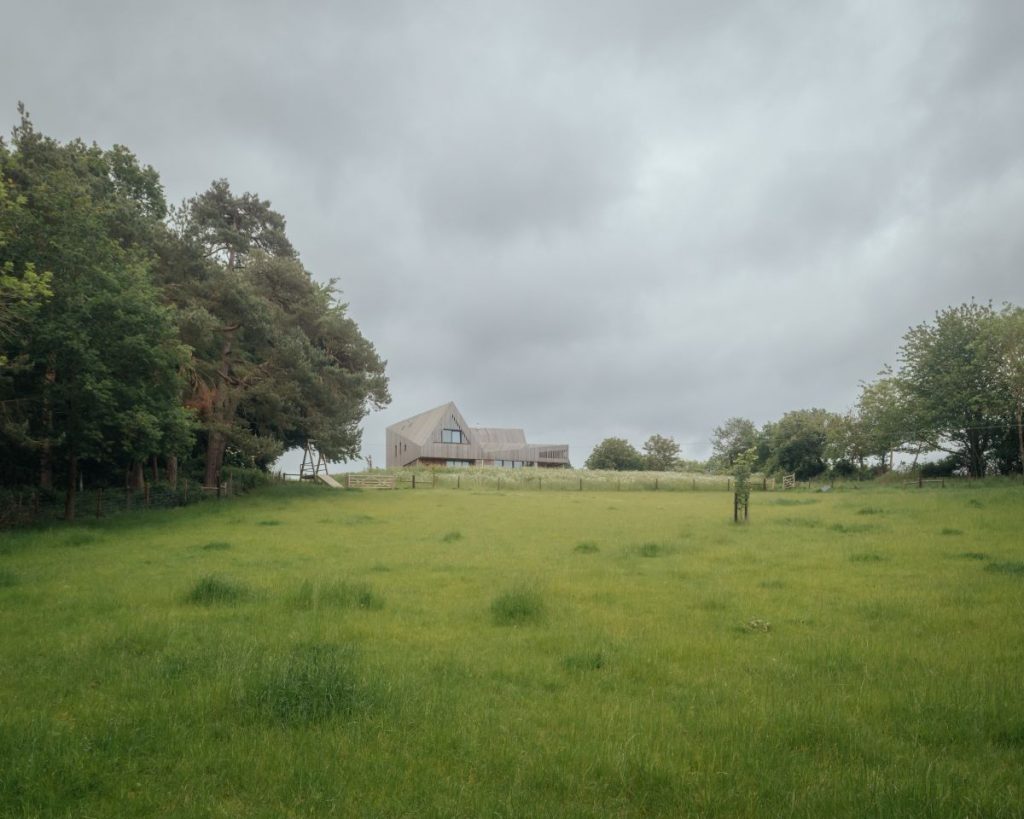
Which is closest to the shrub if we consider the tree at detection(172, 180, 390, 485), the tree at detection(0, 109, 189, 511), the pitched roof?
the tree at detection(0, 109, 189, 511)

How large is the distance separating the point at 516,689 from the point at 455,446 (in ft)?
293

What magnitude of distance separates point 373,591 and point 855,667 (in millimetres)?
7705

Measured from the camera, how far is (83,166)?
88.4 feet

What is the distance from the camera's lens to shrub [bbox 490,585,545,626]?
9227mm

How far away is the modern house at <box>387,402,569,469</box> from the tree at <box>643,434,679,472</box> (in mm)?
14645

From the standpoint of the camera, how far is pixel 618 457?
4134 inches

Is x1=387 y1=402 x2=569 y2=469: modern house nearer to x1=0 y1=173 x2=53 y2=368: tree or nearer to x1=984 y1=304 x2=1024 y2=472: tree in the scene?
x1=984 y1=304 x2=1024 y2=472: tree

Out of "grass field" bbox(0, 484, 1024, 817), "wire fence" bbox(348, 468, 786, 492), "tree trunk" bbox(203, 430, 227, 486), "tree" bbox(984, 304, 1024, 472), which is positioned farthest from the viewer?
"wire fence" bbox(348, 468, 786, 492)

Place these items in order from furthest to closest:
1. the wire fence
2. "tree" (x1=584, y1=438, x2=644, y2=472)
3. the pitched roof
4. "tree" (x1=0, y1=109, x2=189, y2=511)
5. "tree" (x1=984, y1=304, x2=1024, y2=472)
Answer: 1. "tree" (x1=584, y1=438, x2=644, y2=472)
2. the pitched roof
3. the wire fence
4. "tree" (x1=984, y1=304, x2=1024, y2=472)
5. "tree" (x1=0, y1=109, x2=189, y2=511)

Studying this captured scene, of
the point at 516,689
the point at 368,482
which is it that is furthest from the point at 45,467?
the point at 368,482

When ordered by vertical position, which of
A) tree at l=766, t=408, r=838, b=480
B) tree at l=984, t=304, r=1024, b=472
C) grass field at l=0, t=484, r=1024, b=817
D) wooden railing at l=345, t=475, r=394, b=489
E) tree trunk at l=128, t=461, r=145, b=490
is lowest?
grass field at l=0, t=484, r=1024, b=817

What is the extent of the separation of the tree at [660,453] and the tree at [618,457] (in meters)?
1.87

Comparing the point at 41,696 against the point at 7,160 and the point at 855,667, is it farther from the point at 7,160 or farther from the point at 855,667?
the point at 7,160

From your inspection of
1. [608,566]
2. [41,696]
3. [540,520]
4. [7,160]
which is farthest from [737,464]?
[7,160]
